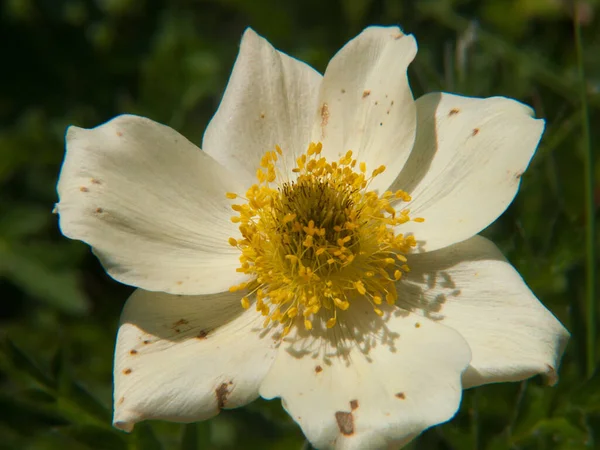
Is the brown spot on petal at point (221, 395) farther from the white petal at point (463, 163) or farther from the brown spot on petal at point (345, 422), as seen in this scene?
the white petal at point (463, 163)

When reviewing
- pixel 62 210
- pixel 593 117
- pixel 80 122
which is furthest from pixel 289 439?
pixel 593 117

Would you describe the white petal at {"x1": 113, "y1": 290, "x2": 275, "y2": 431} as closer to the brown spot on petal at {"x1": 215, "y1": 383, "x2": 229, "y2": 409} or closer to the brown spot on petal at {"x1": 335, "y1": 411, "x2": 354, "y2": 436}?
the brown spot on petal at {"x1": 215, "y1": 383, "x2": 229, "y2": 409}

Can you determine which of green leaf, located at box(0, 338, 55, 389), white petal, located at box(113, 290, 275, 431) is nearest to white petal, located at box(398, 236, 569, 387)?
white petal, located at box(113, 290, 275, 431)

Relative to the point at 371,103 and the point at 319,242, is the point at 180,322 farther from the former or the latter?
the point at 371,103

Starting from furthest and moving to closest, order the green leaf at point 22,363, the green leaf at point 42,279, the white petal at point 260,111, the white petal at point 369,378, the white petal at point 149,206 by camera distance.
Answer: the green leaf at point 42,279 < the white petal at point 260,111 < the green leaf at point 22,363 < the white petal at point 149,206 < the white petal at point 369,378

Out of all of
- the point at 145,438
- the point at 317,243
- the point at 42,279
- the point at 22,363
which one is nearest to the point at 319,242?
the point at 317,243

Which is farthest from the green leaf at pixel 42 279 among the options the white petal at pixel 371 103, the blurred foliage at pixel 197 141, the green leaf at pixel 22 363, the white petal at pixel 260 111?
the white petal at pixel 371 103

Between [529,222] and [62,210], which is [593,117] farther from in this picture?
[62,210]
